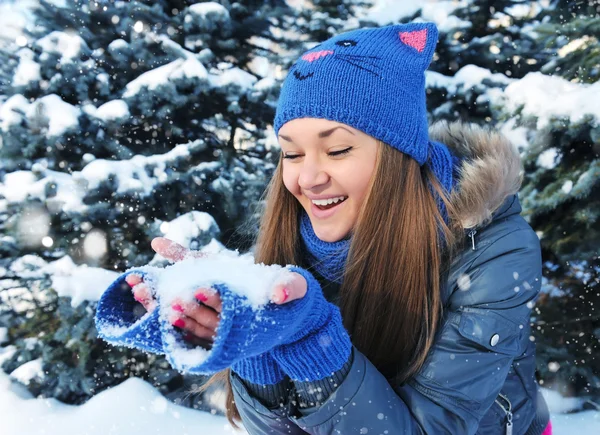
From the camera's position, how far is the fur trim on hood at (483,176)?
66.9 inches

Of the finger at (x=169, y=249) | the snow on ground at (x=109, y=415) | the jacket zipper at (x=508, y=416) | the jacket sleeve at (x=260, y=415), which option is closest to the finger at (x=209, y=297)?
the finger at (x=169, y=249)

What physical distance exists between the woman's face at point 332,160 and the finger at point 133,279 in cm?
79

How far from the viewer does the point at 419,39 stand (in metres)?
2.06

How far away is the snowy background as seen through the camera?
3316 mm

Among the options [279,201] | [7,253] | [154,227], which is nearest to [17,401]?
[7,253]

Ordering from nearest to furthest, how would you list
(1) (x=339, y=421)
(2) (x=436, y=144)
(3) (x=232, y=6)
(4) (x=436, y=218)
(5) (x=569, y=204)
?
(1) (x=339, y=421) → (4) (x=436, y=218) → (2) (x=436, y=144) → (5) (x=569, y=204) → (3) (x=232, y=6)

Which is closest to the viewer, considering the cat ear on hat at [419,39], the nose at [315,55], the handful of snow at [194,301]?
the handful of snow at [194,301]

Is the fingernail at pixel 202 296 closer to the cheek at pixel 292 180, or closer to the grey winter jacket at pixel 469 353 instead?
the grey winter jacket at pixel 469 353

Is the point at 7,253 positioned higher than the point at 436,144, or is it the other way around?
the point at 436,144

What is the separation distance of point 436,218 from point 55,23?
11.2 ft

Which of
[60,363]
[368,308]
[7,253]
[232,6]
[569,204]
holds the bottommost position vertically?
[60,363]

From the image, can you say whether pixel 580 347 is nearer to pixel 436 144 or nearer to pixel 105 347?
pixel 436 144

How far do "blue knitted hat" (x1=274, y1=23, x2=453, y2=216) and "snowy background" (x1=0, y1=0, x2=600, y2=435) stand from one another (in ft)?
5.56

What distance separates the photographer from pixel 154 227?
11.5ft
